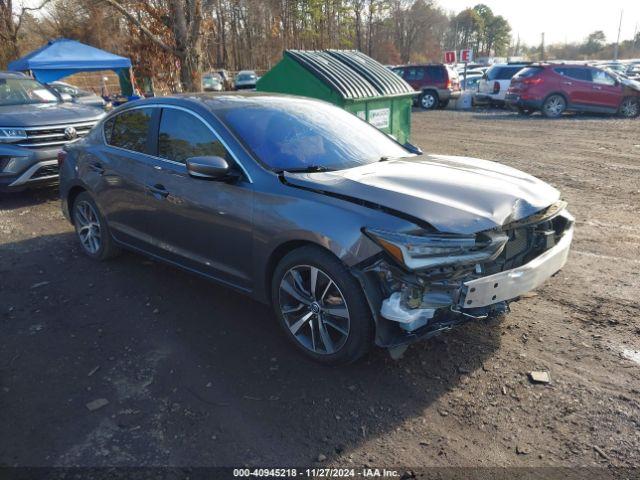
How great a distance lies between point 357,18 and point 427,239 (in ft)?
175

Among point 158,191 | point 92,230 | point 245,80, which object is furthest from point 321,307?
point 245,80

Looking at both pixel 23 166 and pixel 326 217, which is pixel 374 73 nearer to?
pixel 23 166

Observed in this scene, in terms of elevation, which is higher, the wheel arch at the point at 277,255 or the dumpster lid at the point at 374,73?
the dumpster lid at the point at 374,73

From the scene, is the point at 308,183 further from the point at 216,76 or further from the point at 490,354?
the point at 216,76

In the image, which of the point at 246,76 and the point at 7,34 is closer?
the point at 7,34

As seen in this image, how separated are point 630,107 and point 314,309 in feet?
56.8

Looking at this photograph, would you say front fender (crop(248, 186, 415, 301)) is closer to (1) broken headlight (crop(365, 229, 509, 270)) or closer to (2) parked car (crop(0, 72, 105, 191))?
(1) broken headlight (crop(365, 229, 509, 270))

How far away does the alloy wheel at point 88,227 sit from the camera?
518 centimetres

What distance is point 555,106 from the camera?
55.9 ft

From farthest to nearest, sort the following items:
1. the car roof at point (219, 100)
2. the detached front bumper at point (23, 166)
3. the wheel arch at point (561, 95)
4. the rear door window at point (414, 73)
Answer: the rear door window at point (414, 73) < the wheel arch at point (561, 95) < the detached front bumper at point (23, 166) < the car roof at point (219, 100)

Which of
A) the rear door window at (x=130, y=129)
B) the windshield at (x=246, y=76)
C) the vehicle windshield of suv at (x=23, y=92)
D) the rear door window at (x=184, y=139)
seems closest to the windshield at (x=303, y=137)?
the rear door window at (x=184, y=139)

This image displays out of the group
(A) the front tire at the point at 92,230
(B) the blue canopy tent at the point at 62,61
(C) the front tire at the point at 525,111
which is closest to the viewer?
(A) the front tire at the point at 92,230

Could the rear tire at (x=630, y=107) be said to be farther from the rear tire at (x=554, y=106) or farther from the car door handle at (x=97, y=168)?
the car door handle at (x=97, y=168)

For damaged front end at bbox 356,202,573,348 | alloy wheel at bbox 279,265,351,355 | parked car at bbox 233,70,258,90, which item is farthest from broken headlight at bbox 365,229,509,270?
parked car at bbox 233,70,258,90
